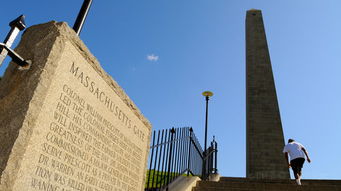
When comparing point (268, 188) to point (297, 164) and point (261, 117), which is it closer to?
point (297, 164)

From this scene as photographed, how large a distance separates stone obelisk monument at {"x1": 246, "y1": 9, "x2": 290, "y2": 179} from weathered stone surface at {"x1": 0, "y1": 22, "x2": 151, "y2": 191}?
1387 cm

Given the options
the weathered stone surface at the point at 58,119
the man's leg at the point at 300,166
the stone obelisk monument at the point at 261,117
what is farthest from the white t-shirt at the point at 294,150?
the stone obelisk monument at the point at 261,117

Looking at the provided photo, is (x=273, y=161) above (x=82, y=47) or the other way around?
above

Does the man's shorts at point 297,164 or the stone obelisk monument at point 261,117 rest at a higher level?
the stone obelisk monument at point 261,117

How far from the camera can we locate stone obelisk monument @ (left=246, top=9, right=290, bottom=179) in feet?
48.8

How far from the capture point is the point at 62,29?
194 cm

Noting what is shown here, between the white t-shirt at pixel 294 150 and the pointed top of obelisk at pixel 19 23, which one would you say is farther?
the white t-shirt at pixel 294 150

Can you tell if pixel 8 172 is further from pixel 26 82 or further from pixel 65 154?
pixel 26 82

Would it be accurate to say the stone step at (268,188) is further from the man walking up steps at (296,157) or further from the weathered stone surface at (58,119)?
the weathered stone surface at (58,119)

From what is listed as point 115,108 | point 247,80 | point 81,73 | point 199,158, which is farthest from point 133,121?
point 247,80

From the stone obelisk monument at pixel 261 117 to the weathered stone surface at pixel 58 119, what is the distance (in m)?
13.9

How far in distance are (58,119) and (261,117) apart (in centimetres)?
1582

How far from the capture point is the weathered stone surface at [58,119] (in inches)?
61.4

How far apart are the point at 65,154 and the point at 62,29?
90 cm
